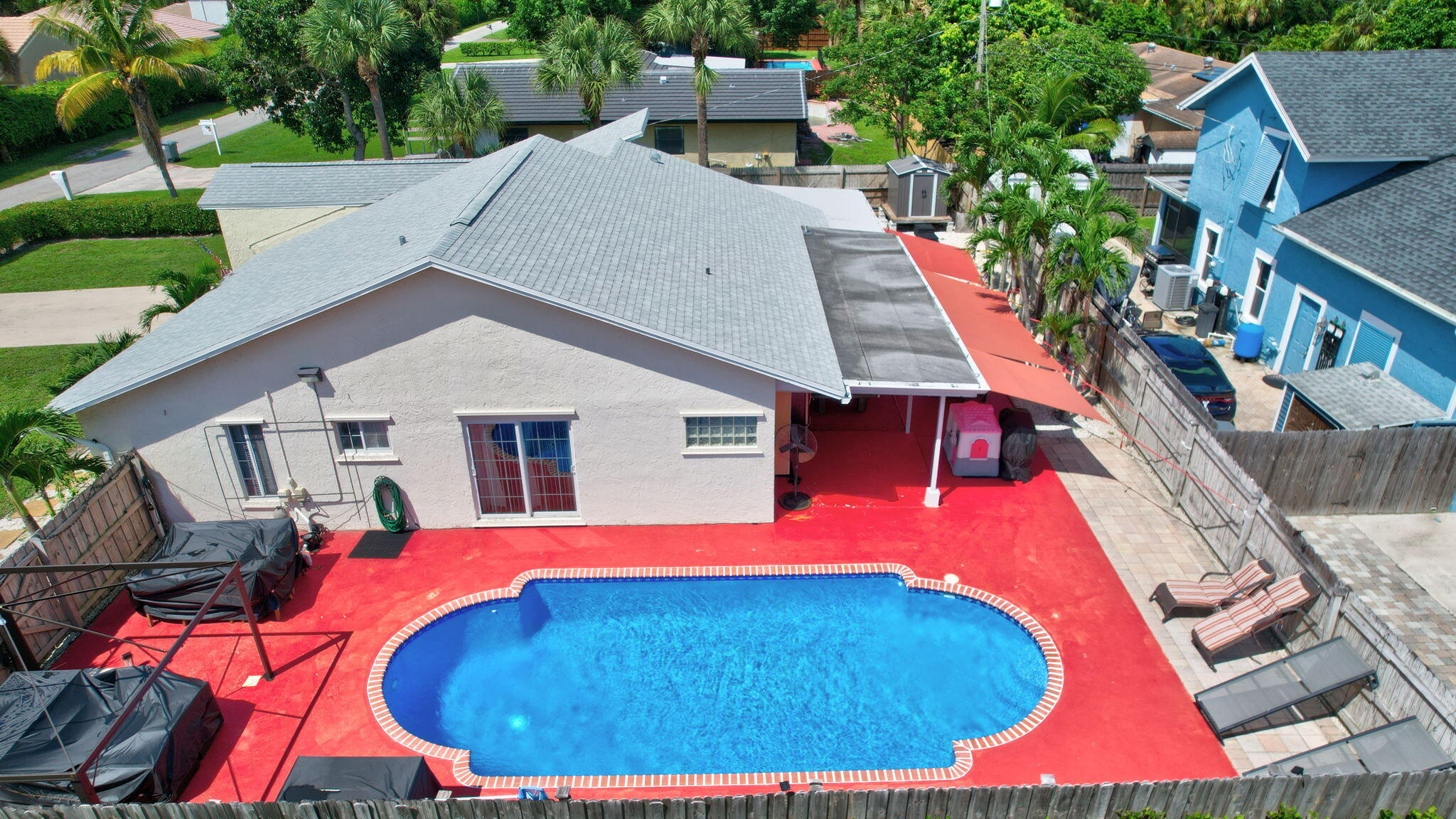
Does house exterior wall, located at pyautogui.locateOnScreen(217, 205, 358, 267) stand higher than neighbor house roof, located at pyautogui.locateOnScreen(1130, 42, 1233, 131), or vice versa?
neighbor house roof, located at pyautogui.locateOnScreen(1130, 42, 1233, 131)

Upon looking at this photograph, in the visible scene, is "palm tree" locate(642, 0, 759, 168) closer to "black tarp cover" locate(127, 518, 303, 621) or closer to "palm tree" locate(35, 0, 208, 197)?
"palm tree" locate(35, 0, 208, 197)

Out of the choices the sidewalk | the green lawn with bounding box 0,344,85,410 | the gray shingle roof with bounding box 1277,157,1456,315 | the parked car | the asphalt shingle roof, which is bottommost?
the green lawn with bounding box 0,344,85,410

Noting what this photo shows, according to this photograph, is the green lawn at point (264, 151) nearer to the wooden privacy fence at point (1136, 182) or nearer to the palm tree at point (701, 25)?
the palm tree at point (701, 25)

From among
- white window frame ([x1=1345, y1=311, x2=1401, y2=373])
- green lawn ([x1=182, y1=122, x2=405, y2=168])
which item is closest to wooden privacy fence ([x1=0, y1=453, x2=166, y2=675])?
white window frame ([x1=1345, y1=311, x2=1401, y2=373])

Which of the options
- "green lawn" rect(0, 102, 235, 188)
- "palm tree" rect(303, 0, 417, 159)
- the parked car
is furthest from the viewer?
"green lawn" rect(0, 102, 235, 188)

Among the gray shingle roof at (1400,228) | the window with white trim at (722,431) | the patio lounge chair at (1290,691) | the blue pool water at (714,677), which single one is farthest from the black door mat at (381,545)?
the gray shingle roof at (1400,228)

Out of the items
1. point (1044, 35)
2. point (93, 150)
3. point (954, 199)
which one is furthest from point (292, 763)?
point (93, 150)

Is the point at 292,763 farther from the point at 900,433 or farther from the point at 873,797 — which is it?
the point at 900,433
